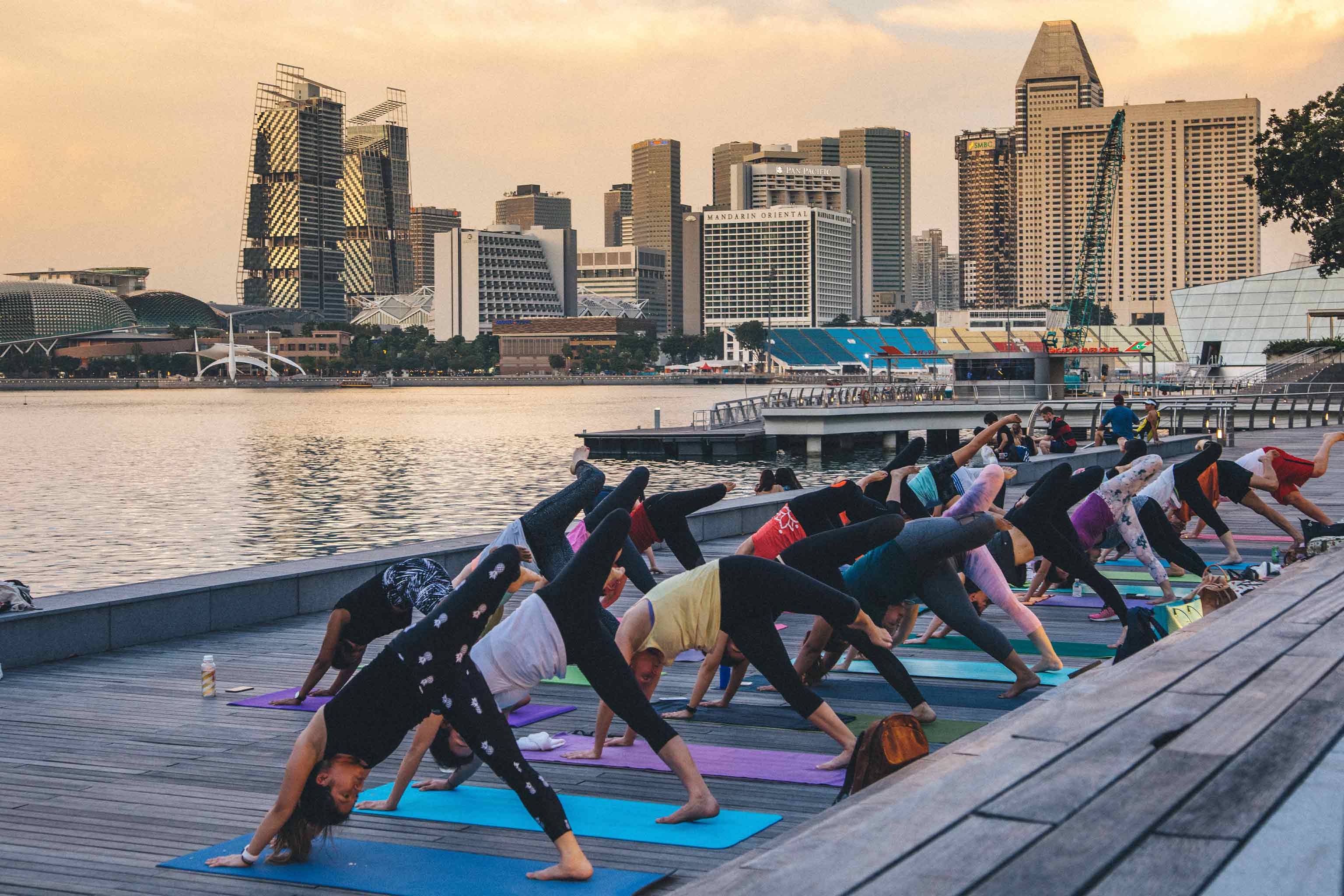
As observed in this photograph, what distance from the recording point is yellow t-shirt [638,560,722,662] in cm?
675

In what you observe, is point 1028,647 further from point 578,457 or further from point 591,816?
point 591,816

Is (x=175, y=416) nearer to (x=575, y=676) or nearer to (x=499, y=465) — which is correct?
(x=499, y=465)

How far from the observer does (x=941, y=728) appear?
820 cm

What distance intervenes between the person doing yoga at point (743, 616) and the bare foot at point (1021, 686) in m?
2.33

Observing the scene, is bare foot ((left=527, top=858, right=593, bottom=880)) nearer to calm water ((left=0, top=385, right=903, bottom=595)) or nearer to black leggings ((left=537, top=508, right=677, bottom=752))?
Answer: black leggings ((left=537, top=508, right=677, bottom=752))

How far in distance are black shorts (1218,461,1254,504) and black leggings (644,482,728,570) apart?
583 centimetres

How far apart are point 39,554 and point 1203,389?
2179 inches

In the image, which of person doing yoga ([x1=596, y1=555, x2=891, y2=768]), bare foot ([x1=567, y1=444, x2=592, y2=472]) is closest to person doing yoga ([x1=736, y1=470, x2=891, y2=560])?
bare foot ([x1=567, y1=444, x2=592, y2=472])

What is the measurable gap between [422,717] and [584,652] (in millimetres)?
792

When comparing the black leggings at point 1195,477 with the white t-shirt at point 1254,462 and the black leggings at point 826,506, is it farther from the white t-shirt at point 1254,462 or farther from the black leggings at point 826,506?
the black leggings at point 826,506

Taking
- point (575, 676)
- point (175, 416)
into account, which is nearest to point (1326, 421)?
point (575, 676)

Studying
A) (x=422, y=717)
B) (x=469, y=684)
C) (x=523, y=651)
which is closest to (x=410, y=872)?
(x=422, y=717)

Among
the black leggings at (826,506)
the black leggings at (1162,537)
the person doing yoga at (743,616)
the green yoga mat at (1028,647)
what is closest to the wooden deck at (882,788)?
the green yoga mat at (1028,647)

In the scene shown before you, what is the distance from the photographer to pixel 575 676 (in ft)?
34.0
